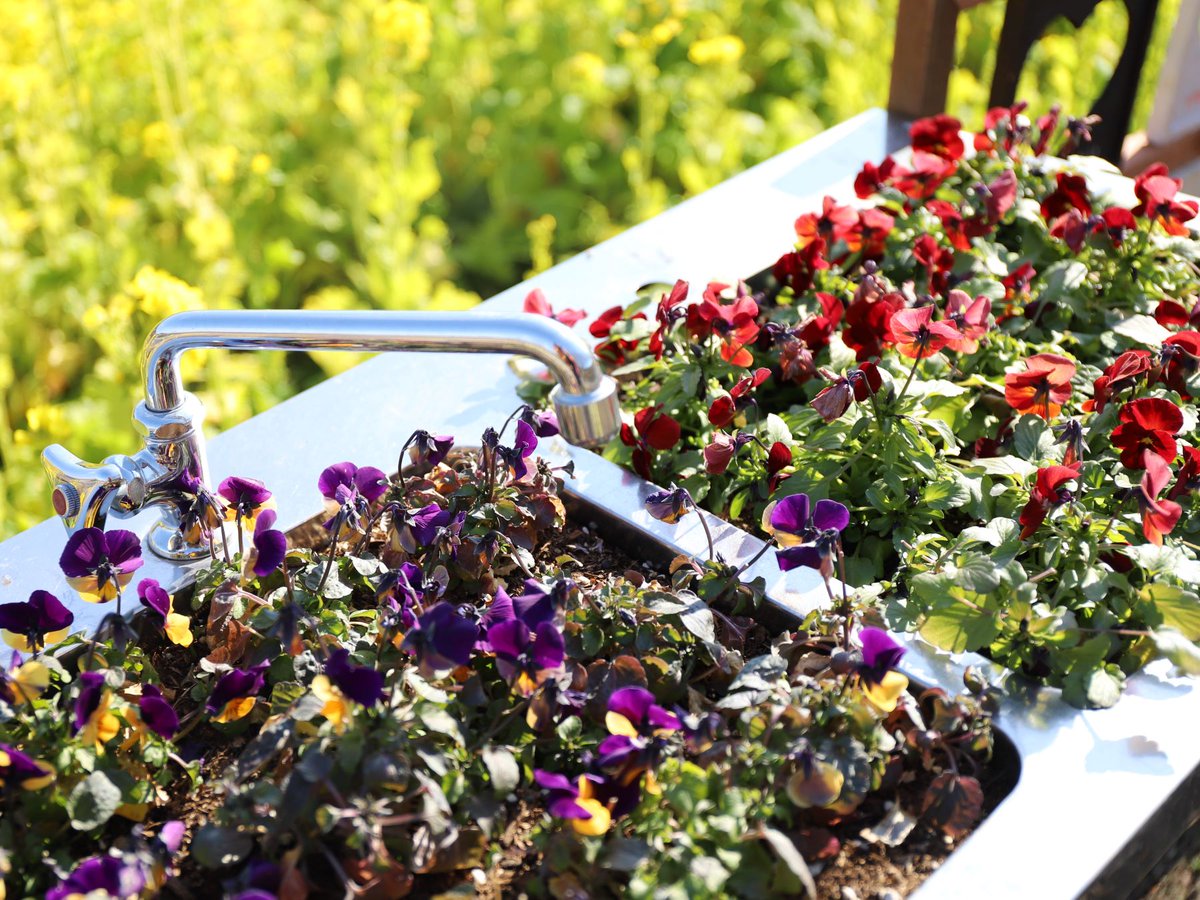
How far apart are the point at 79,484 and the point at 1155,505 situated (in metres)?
0.95

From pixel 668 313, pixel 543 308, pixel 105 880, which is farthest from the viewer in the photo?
pixel 543 308

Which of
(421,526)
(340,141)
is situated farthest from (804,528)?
(340,141)

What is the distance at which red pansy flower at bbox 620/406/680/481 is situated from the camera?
4.46 ft

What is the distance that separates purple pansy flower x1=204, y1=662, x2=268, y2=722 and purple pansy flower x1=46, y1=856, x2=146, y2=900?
20cm

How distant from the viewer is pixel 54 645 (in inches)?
44.8

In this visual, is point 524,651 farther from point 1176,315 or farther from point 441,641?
point 1176,315

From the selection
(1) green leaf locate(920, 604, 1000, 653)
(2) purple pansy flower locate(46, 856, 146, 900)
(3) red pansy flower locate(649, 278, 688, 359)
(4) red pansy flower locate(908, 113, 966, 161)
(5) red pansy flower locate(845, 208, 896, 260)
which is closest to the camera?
(2) purple pansy flower locate(46, 856, 146, 900)

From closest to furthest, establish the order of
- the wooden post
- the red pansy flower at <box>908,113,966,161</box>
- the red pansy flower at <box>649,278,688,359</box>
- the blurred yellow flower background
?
the red pansy flower at <box>649,278,688,359</box> < the red pansy flower at <box>908,113,966,161</box> < the wooden post < the blurred yellow flower background

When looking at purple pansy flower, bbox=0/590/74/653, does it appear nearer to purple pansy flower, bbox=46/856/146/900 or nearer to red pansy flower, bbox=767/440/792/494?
purple pansy flower, bbox=46/856/146/900

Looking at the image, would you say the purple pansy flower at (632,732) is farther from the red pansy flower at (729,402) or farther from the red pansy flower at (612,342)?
the red pansy flower at (612,342)

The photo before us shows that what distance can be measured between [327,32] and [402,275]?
1075 millimetres

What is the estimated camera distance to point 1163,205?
5.14 ft

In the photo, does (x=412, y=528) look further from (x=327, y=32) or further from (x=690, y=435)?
(x=327, y=32)

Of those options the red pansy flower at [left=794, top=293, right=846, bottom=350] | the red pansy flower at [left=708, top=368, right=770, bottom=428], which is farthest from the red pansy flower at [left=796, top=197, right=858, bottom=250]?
the red pansy flower at [left=708, top=368, right=770, bottom=428]
